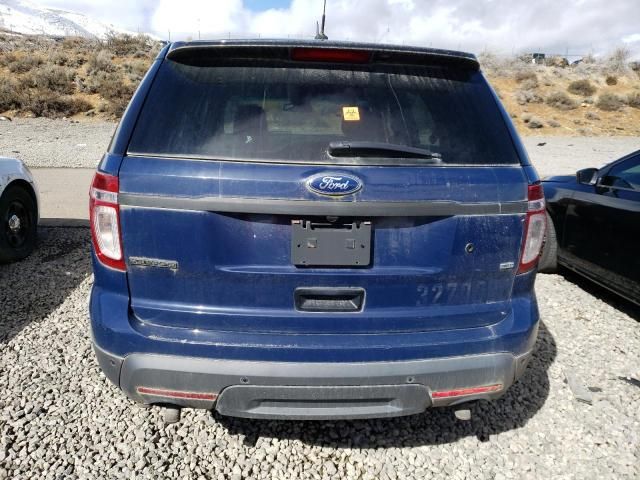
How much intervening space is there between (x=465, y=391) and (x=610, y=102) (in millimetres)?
29962

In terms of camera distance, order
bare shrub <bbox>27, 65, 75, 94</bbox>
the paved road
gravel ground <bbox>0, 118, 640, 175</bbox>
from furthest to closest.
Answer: bare shrub <bbox>27, 65, 75, 94</bbox>, gravel ground <bbox>0, 118, 640, 175</bbox>, the paved road

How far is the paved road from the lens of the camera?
21.7 feet

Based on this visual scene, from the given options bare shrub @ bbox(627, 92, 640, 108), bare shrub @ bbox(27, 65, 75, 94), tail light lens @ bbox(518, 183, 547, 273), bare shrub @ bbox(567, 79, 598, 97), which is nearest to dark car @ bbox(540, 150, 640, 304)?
tail light lens @ bbox(518, 183, 547, 273)

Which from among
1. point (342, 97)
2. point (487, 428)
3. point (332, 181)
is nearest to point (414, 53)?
point (342, 97)

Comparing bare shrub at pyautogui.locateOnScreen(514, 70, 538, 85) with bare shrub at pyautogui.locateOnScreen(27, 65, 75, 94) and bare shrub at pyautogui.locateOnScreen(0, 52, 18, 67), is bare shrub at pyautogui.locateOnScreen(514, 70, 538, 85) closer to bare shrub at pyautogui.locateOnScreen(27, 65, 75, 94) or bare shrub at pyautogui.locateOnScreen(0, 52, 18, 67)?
bare shrub at pyautogui.locateOnScreen(27, 65, 75, 94)

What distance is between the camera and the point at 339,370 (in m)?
1.99

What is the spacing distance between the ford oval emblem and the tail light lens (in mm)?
780

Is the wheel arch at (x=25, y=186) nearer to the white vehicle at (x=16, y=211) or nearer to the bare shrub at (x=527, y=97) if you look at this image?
the white vehicle at (x=16, y=211)

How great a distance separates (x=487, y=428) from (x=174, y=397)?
176cm

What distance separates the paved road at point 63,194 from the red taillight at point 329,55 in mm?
5246

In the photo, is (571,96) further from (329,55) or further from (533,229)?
(329,55)

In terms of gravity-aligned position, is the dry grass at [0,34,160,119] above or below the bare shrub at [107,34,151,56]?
below

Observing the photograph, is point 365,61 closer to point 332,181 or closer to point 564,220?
point 332,181

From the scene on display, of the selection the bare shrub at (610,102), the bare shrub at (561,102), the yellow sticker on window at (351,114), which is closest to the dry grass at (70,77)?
the yellow sticker on window at (351,114)
